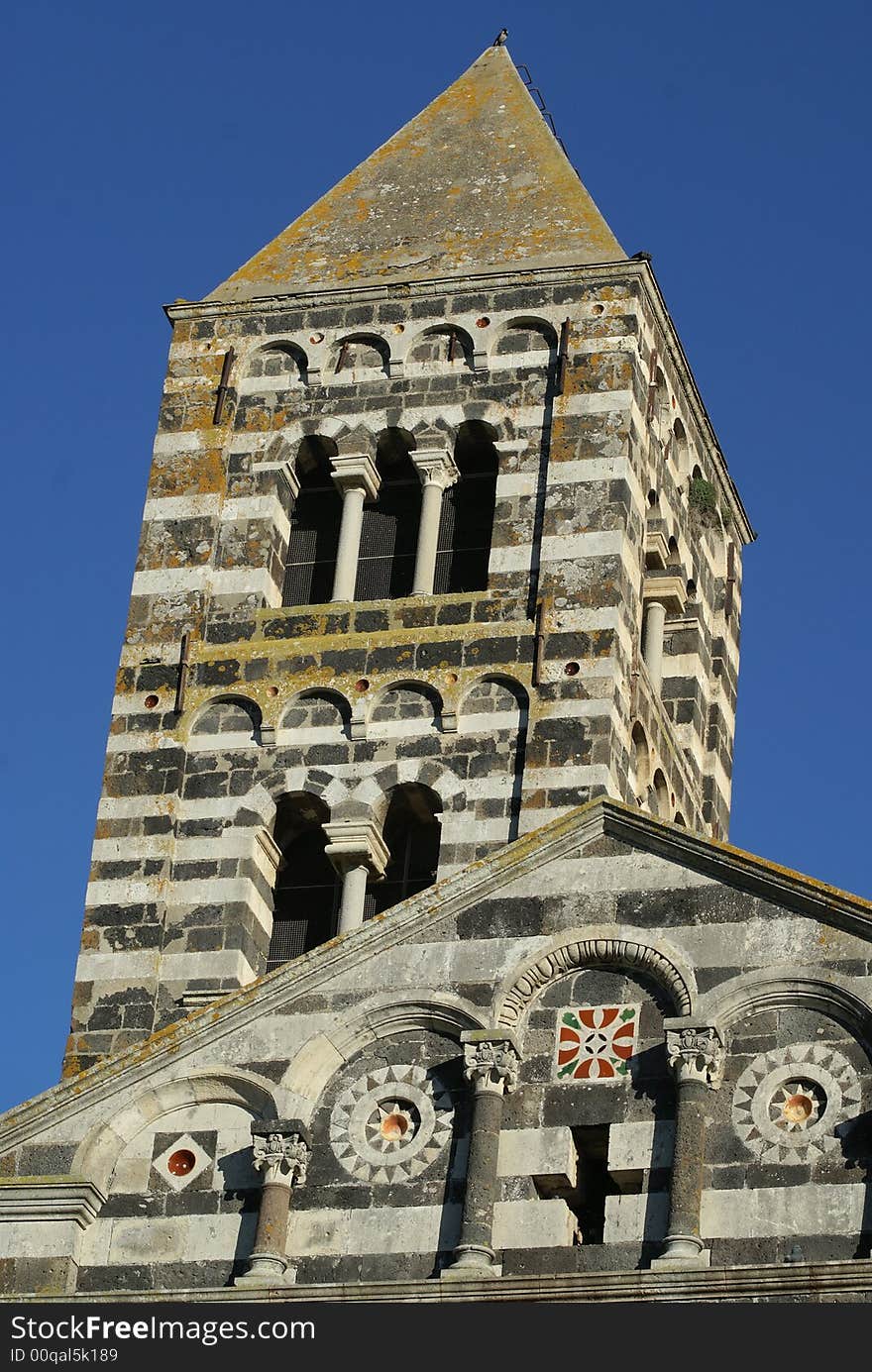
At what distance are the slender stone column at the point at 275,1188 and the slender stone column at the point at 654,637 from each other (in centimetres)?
1258

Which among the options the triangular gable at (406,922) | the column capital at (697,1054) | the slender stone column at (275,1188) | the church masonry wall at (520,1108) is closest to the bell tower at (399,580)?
the triangular gable at (406,922)

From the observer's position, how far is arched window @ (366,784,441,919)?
34.9 meters

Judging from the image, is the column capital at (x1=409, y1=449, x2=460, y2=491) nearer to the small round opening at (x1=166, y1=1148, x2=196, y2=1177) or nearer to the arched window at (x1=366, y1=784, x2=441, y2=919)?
the arched window at (x1=366, y1=784, x2=441, y2=919)

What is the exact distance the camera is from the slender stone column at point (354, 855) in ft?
113

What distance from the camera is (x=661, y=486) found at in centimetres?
3872

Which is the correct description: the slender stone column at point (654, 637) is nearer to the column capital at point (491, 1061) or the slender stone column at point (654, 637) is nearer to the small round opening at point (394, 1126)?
the column capital at point (491, 1061)

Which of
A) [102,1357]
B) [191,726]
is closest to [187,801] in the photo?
[191,726]

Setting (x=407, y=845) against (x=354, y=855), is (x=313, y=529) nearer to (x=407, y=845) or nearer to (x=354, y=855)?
(x=407, y=845)

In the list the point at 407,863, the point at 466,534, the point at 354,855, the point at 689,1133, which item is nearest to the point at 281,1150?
the point at 689,1133

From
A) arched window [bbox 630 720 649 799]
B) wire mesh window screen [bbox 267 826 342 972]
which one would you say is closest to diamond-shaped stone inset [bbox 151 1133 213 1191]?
wire mesh window screen [bbox 267 826 342 972]

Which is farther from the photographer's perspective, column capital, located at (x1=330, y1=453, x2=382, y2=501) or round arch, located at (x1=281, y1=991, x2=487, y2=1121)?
column capital, located at (x1=330, y1=453, x2=382, y2=501)

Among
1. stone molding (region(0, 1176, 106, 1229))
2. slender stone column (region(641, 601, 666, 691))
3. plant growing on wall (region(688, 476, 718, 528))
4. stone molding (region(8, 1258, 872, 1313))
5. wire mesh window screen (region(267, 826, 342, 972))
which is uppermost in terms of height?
plant growing on wall (region(688, 476, 718, 528))

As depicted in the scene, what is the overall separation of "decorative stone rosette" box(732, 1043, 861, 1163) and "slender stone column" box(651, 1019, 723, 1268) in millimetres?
271

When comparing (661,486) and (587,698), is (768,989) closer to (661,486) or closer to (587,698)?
(587,698)
